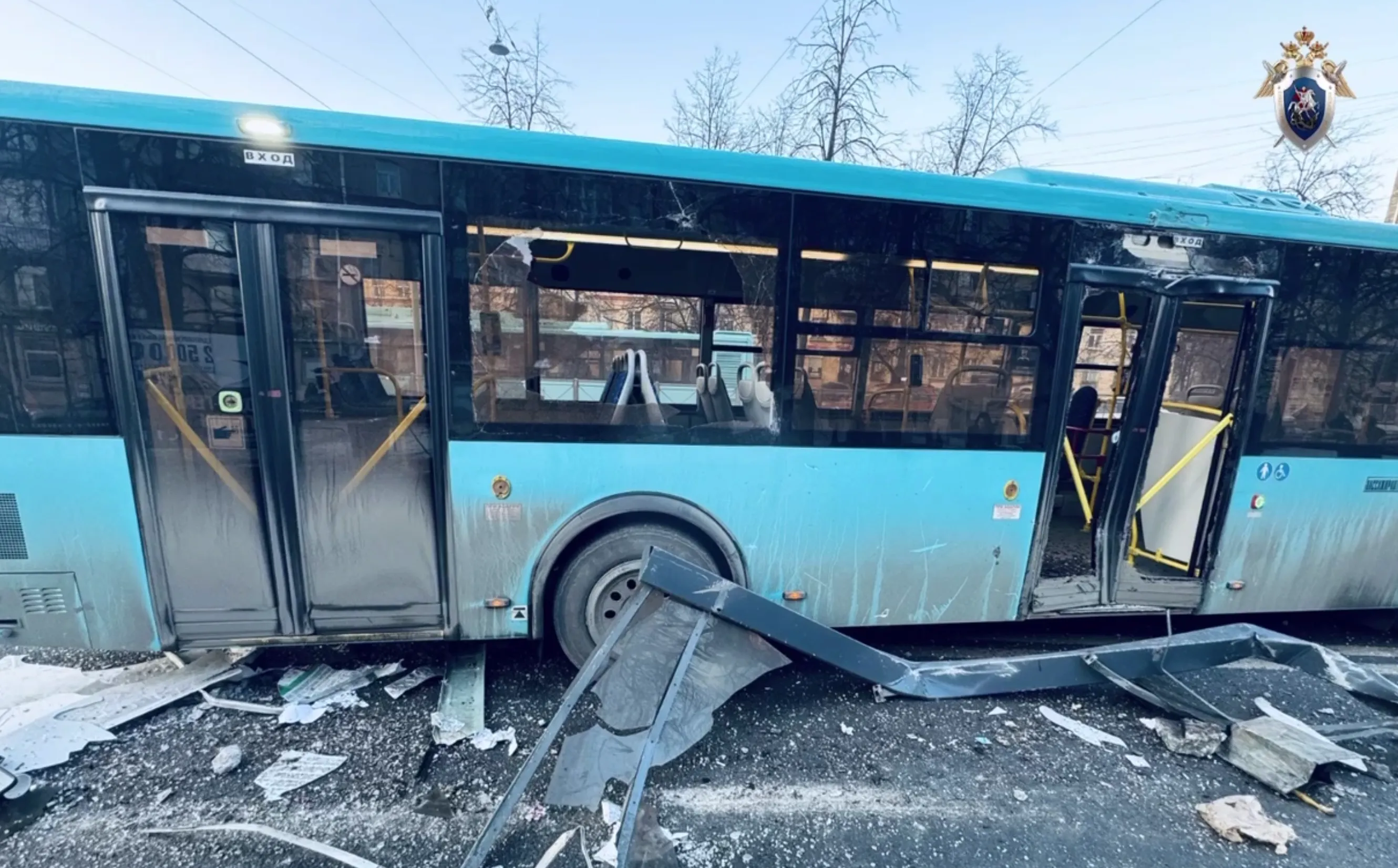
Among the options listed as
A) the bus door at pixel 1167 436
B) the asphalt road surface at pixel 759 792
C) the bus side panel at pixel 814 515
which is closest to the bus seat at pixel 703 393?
the bus side panel at pixel 814 515

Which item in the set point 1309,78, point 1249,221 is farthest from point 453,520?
point 1309,78

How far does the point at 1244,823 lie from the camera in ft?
8.09

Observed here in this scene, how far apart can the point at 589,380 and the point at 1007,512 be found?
265cm

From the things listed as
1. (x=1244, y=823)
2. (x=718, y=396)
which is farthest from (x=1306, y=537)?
(x=718, y=396)

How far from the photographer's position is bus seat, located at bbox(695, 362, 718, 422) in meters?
3.40

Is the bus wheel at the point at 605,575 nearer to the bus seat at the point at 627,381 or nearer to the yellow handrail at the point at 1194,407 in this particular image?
the bus seat at the point at 627,381

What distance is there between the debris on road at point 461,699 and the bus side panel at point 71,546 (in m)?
1.44

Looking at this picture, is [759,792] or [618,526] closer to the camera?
[759,792]

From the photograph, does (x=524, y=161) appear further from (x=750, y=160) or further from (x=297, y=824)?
(x=297, y=824)

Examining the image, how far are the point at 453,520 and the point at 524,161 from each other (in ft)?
6.12

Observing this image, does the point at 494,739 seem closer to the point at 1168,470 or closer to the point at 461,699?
the point at 461,699

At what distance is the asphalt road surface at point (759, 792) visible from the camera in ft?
7.44

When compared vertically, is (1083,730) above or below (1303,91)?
below

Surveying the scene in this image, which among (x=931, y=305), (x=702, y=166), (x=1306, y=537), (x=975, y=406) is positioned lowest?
(x=1306, y=537)
